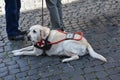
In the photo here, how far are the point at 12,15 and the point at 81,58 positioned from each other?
177 centimetres

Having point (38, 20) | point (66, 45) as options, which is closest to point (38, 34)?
point (66, 45)

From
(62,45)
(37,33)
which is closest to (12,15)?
(37,33)

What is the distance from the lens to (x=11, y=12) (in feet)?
19.6

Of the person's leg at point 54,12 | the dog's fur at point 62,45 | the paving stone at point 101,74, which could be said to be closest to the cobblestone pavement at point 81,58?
the paving stone at point 101,74

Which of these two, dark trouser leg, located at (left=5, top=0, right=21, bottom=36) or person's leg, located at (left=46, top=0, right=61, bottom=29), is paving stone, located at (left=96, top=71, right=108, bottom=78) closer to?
person's leg, located at (left=46, top=0, right=61, bottom=29)

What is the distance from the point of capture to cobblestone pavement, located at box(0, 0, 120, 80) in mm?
4742

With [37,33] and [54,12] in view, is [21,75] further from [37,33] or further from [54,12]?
[54,12]

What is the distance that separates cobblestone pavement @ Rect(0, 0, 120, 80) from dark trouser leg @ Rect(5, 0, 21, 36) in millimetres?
233

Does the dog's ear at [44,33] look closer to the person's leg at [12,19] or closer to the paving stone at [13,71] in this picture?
the paving stone at [13,71]

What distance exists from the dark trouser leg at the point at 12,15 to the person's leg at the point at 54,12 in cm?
69

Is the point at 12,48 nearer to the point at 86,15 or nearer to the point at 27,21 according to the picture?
the point at 27,21

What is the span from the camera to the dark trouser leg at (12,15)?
589cm

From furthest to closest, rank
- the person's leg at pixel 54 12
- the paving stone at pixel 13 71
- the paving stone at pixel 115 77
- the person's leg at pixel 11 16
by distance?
1. the person's leg at pixel 11 16
2. the person's leg at pixel 54 12
3. the paving stone at pixel 13 71
4. the paving stone at pixel 115 77

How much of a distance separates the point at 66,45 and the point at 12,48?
1230mm
